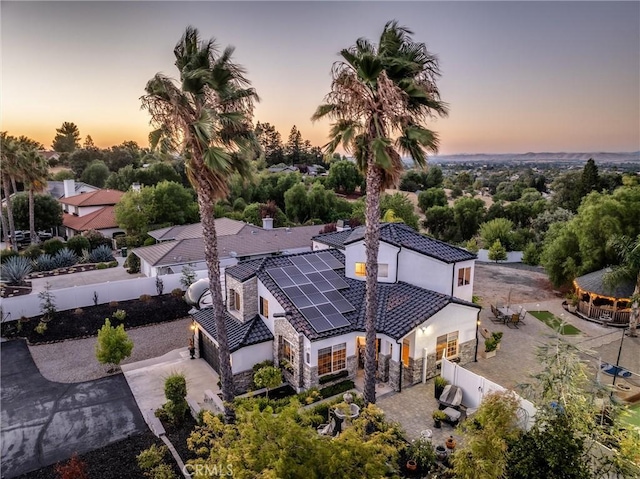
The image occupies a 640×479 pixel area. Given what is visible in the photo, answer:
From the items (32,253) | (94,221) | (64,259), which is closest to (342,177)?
(94,221)

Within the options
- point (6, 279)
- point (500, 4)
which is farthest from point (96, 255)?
point (500, 4)

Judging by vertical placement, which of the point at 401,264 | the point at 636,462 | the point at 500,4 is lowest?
the point at 636,462

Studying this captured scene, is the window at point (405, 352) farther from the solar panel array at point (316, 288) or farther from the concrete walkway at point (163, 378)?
the concrete walkway at point (163, 378)

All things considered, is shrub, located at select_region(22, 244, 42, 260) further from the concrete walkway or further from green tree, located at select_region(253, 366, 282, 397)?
green tree, located at select_region(253, 366, 282, 397)

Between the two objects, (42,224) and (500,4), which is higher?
(500,4)

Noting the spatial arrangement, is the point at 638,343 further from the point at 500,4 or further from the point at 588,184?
the point at 588,184

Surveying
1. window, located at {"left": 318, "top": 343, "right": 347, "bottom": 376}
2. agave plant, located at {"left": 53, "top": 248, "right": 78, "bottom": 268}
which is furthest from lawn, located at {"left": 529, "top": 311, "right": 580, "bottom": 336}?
agave plant, located at {"left": 53, "top": 248, "right": 78, "bottom": 268}

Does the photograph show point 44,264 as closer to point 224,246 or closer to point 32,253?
point 32,253
